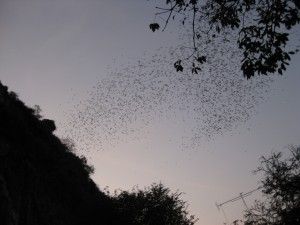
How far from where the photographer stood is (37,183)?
2500cm

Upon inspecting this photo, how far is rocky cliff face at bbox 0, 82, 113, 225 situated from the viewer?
799 inches

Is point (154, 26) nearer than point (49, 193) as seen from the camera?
Yes

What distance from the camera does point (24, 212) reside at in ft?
67.2

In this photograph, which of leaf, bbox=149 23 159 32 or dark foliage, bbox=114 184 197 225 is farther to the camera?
dark foliage, bbox=114 184 197 225

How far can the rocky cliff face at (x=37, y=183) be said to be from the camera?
66.5 feet

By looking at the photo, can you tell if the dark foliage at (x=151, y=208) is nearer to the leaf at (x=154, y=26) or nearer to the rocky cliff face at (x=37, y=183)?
the rocky cliff face at (x=37, y=183)

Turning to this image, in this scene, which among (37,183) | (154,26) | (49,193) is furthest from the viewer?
(49,193)

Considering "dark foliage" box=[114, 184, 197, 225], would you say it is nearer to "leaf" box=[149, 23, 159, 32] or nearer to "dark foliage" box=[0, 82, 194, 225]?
"dark foliage" box=[0, 82, 194, 225]

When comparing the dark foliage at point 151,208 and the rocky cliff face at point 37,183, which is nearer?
the rocky cliff face at point 37,183

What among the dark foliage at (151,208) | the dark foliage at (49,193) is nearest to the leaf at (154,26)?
the dark foliage at (49,193)

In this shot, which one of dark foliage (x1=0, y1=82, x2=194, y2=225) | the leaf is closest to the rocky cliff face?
dark foliage (x1=0, y1=82, x2=194, y2=225)

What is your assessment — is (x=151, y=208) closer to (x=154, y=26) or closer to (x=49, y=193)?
(x=49, y=193)

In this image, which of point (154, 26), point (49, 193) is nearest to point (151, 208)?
point (49, 193)

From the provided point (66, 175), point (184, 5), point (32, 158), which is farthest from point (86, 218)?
point (184, 5)
